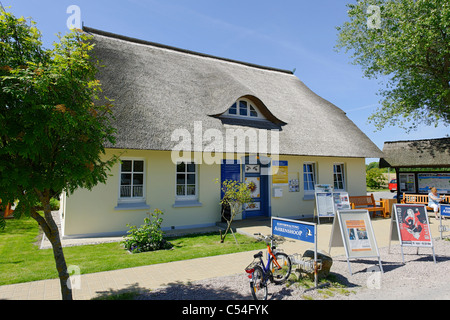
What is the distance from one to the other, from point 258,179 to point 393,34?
36.4ft

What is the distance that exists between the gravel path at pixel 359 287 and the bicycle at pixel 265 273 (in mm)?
163

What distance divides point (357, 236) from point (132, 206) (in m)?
7.16

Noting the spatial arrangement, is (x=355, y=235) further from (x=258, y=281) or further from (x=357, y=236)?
(x=258, y=281)

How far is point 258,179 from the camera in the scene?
1247cm

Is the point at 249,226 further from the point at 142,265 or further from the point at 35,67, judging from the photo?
the point at 35,67

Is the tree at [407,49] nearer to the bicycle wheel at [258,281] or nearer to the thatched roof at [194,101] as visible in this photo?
the thatched roof at [194,101]

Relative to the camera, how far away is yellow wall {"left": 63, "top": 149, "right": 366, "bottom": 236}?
8844 mm

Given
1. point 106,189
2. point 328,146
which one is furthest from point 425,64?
point 106,189

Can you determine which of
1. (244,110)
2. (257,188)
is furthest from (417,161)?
(244,110)

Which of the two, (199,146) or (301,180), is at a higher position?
(199,146)

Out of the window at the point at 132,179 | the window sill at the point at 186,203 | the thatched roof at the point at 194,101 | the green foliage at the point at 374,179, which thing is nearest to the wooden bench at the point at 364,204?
the thatched roof at the point at 194,101

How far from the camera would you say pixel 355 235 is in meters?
6.08

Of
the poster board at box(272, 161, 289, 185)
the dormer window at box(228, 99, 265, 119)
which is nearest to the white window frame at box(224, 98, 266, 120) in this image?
the dormer window at box(228, 99, 265, 119)

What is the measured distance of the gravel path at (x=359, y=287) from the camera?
181 inches
